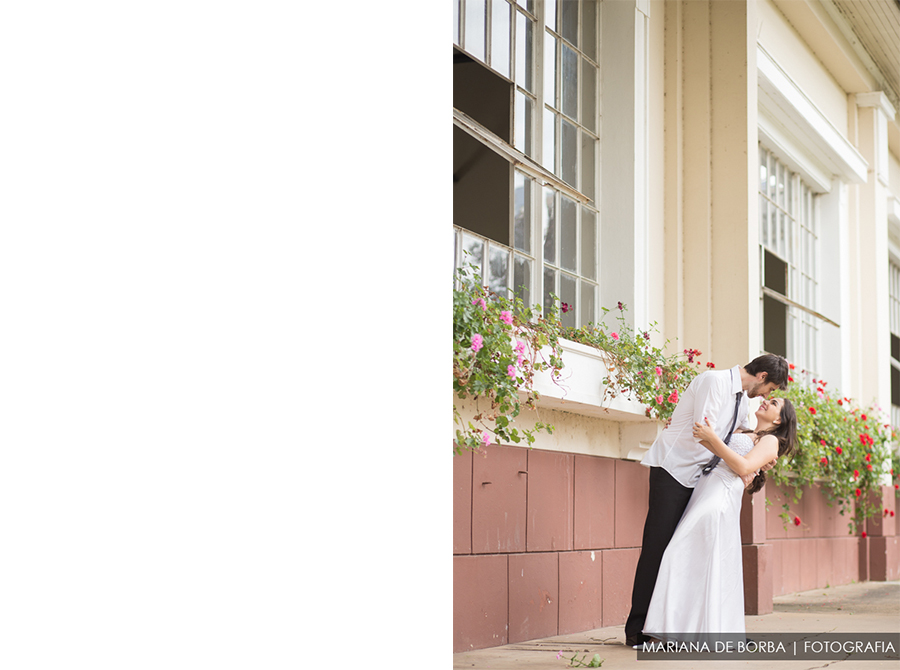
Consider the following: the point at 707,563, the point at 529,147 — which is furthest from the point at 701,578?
the point at 529,147

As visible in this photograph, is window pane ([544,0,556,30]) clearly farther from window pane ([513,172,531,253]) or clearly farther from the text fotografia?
the text fotografia

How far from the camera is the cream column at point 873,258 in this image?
11.3 meters

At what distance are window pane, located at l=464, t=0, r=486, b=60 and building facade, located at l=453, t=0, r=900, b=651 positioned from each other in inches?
0.7

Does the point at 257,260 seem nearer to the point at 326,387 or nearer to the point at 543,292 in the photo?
the point at 326,387

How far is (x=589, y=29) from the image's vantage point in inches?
271

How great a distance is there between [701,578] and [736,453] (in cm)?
62

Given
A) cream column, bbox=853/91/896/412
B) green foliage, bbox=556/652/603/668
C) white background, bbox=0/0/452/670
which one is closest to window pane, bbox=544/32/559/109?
green foliage, bbox=556/652/603/668

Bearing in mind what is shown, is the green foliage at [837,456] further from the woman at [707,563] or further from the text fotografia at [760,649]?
the woman at [707,563]

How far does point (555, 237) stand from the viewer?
632 cm

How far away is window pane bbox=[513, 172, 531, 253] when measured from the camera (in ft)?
19.4

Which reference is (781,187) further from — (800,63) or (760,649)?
(760,649)

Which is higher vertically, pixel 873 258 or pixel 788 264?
pixel 873 258

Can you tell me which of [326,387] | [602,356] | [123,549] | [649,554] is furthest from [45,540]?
[602,356]

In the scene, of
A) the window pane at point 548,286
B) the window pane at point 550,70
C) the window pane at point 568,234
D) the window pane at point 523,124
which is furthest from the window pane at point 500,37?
the window pane at point 548,286
